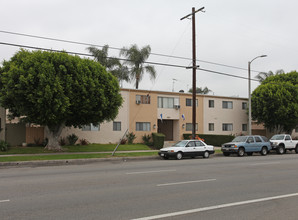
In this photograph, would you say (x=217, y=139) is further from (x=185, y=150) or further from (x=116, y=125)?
(x=185, y=150)

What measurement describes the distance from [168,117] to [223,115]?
8598mm

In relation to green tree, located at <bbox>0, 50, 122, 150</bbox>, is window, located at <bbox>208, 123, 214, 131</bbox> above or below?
below

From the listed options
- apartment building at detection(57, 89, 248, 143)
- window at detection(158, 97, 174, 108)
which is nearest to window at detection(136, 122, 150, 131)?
apartment building at detection(57, 89, 248, 143)

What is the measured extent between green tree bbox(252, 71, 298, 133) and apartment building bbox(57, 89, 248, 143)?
2.92 metres

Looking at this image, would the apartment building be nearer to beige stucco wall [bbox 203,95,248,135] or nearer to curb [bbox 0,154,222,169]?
beige stucco wall [bbox 203,95,248,135]

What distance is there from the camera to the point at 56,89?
66.9 ft

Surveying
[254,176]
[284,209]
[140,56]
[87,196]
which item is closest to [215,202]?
[284,209]

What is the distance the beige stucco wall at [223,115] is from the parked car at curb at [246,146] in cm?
1387

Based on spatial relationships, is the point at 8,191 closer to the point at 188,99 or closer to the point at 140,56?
the point at 188,99

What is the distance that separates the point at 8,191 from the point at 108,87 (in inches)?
593

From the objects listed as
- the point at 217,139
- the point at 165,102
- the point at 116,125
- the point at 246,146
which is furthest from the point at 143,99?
A: the point at 246,146

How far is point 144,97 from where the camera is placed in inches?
1390

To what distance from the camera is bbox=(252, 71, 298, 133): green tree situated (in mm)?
38719

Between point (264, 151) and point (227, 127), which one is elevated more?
point (227, 127)
